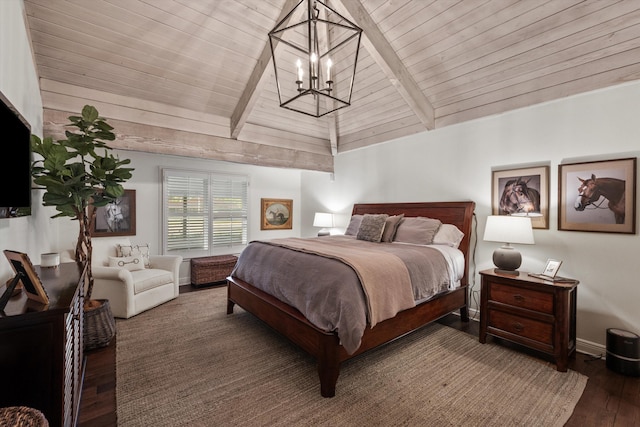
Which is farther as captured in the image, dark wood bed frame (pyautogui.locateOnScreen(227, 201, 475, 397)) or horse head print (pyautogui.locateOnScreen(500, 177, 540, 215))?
horse head print (pyautogui.locateOnScreen(500, 177, 540, 215))

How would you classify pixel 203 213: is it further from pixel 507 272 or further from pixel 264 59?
pixel 507 272

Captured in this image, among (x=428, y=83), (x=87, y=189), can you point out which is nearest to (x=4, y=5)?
(x=87, y=189)

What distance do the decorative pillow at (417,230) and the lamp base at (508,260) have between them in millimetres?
784

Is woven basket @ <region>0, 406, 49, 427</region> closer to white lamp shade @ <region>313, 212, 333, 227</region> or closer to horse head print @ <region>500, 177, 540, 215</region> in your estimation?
horse head print @ <region>500, 177, 540, 215</region>

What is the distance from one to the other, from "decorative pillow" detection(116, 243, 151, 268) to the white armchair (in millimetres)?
52

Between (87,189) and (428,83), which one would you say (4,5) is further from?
(428,83)

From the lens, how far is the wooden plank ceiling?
8.65 ft

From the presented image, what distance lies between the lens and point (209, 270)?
16.1ft

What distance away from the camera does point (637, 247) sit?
2506 mm

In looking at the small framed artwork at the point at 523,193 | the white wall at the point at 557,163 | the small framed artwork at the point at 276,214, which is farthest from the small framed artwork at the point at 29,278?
the small framed artwork at the point at 276,214

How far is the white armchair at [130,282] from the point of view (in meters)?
3.37

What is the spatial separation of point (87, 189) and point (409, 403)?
3004mm

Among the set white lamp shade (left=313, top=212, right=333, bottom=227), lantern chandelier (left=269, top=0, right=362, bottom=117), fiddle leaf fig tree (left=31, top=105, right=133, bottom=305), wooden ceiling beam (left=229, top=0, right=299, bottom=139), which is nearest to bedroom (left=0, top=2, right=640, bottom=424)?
fiddle leaf fig tree (left=31, top=105, right=133, bottom=305)

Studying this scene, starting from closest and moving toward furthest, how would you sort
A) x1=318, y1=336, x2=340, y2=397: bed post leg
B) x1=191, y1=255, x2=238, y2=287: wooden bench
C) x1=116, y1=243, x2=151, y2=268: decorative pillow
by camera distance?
1. x1=318, y1=336, x2=340, y2=397: bed post leg
2. x1=116, y1=243, x2=151, y2=268: decorative pillow
3. x1=191, y1=255, x2=238, y2=287: wooden bench
